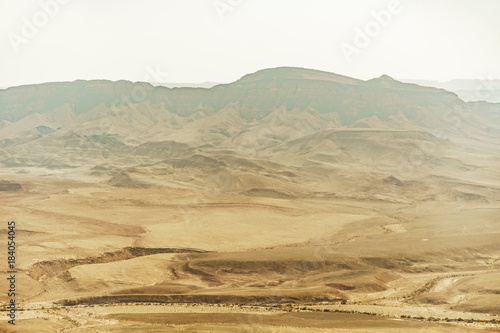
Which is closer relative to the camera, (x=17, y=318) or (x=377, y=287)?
(x=17, y=318)

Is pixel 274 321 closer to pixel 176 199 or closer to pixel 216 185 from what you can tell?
pixel 176 199

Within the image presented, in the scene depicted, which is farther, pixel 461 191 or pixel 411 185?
pixel 411 185

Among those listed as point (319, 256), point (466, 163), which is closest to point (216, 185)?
point (466, 163)

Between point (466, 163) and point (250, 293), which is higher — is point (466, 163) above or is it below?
above

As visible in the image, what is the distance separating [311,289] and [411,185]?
84567mm

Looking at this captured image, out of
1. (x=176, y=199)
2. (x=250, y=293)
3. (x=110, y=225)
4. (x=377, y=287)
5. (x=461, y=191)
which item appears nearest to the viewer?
(x=250, y=293)

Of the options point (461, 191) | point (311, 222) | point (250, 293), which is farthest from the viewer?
Answer: point (461, 191)

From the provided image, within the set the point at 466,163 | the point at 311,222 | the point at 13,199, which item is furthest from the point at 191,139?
the point at 311,222

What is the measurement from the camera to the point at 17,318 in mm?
33062

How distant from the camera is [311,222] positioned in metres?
82.1

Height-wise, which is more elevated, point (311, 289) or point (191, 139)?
point (191, 139)

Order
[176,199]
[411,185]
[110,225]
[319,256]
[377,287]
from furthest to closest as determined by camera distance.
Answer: [411,185], [176,199], [110,225], [319,256], [377,287]

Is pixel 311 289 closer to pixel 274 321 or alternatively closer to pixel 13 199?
pixel 274 321

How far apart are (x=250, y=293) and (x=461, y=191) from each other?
264 ft
